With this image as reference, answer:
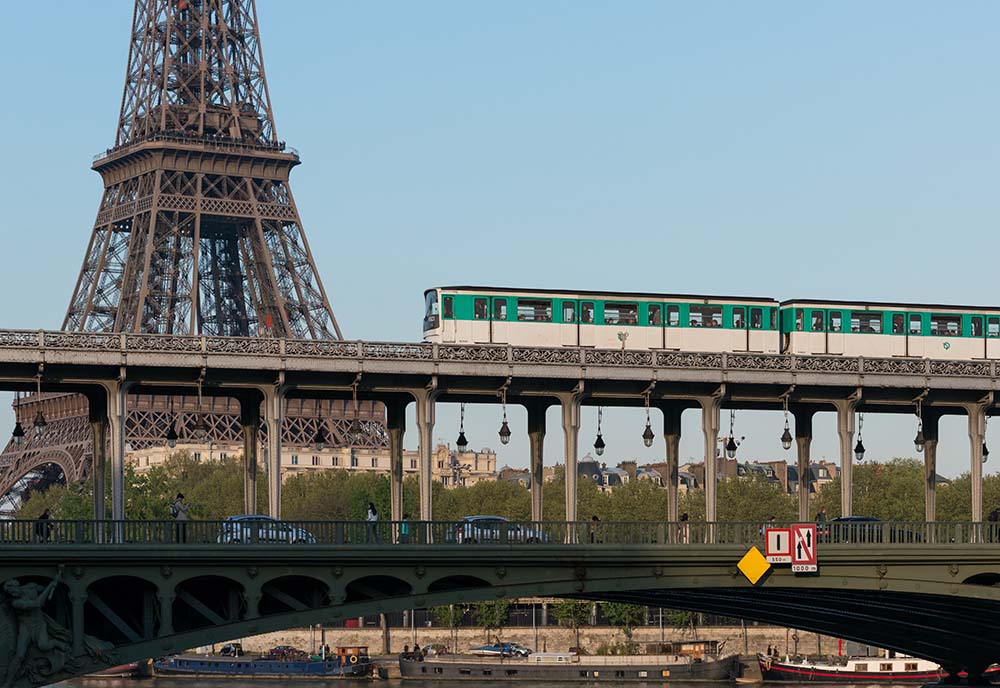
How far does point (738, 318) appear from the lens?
9462 cm

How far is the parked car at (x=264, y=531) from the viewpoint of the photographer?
6512 centimetres

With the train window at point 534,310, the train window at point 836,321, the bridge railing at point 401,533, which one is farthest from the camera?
the train window at point 836,321

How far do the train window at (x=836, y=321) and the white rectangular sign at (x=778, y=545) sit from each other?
92.8 ft

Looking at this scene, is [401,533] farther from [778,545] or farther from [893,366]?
[893,366]

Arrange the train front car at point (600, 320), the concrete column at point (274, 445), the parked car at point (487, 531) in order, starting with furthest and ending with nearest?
the train front car at point (600, 320) < the concrete column at point (274, 445) < the parked car at point (487, 531)

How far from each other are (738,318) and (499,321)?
1223 centimetres

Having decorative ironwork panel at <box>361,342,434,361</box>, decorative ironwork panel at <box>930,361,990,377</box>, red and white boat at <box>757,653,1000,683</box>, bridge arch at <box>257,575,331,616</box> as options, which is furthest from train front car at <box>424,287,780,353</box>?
red and white boat at <box>757,653,1000,683</box>

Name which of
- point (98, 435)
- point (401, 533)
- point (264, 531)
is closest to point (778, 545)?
point (401, 533)

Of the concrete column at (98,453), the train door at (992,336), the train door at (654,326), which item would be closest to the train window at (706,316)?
the train door at (654,326)

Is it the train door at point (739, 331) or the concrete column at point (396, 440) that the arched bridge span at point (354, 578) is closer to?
the concrete column at point (396, 440)

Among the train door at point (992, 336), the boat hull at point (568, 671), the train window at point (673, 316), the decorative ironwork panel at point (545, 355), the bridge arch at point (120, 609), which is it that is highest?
the train window at point (673, 316)

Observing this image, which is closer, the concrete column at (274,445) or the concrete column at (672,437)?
the concrete column at (274,445)

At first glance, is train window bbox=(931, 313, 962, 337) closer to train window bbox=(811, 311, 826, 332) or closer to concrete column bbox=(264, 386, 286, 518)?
train window bbox=(811, 311, 826, 332)

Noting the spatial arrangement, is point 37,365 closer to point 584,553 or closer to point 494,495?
point 584,553
